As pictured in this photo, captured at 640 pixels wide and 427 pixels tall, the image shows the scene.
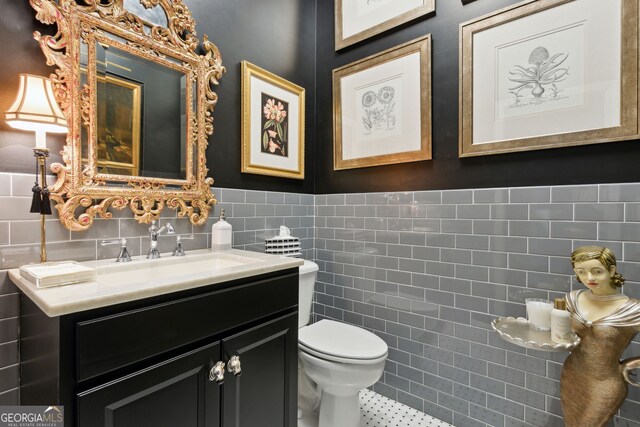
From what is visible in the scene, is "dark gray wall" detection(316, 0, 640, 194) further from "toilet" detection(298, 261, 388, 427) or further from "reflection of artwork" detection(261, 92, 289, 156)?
"toilet" detection(298, 261, 388, 427)

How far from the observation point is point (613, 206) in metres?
1.28

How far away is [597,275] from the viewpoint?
3.66ft

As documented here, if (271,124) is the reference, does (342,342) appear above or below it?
below

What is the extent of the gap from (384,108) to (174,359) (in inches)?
66.9

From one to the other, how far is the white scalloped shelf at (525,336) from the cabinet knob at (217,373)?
108cm

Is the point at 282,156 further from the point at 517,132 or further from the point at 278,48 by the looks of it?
the point at 517,132

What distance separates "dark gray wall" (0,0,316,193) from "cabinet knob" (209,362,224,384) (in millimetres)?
968

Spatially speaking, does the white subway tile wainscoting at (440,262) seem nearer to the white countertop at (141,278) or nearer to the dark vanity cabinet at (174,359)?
the white countertop at (141,278)

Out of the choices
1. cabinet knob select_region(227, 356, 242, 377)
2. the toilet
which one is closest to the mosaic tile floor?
Result: the toilet

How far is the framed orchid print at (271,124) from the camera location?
5.95 feet

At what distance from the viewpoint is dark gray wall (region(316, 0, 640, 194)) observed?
1.33 m

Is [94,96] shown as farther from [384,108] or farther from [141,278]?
[384,108]

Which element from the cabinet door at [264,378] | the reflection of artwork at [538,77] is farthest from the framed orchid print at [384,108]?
the cabinet door at [264,378]

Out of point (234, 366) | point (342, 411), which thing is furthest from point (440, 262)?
point (234, 366)
